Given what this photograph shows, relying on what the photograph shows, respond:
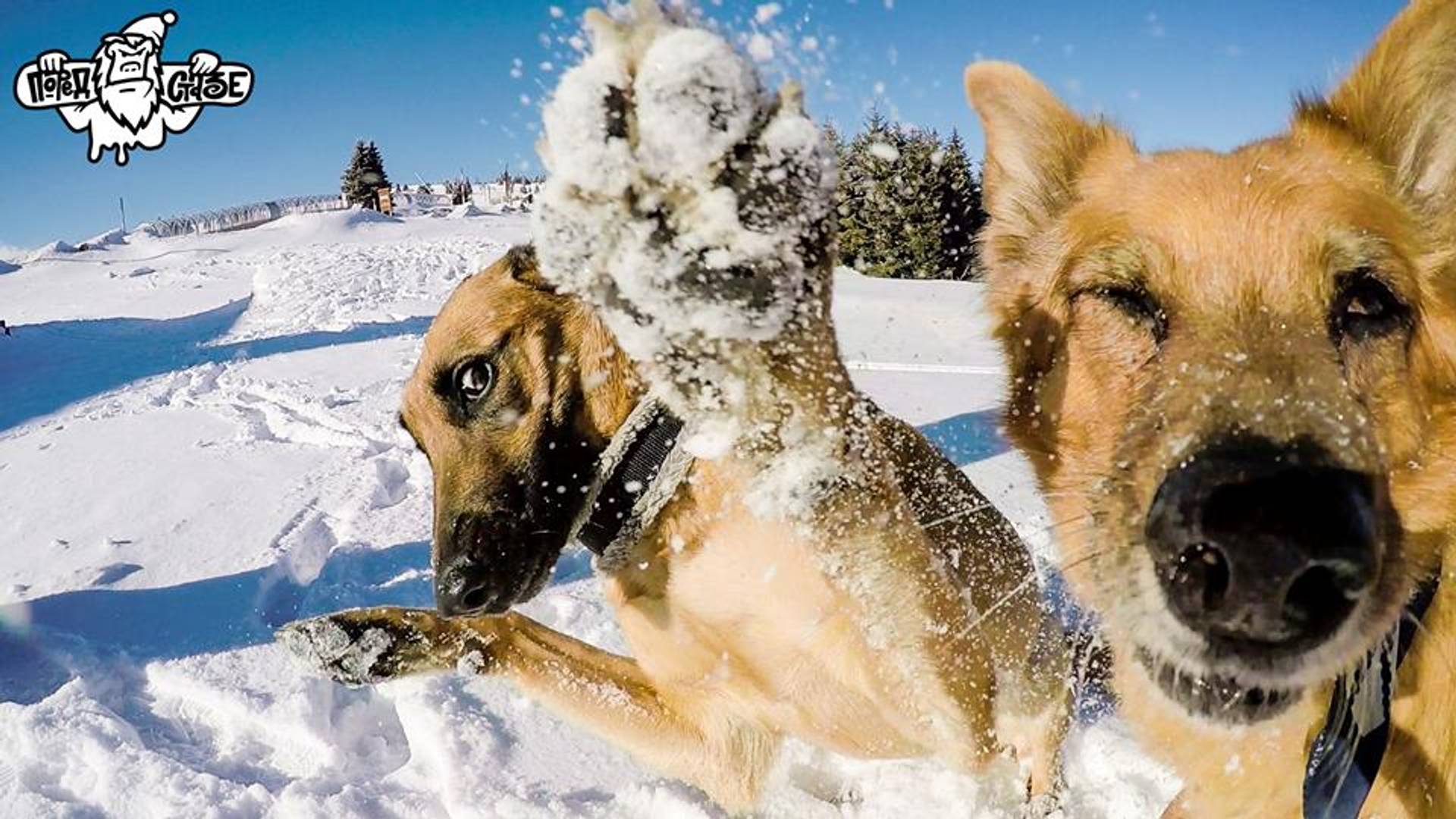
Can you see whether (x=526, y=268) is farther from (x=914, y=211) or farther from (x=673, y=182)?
(x=914, y=211)

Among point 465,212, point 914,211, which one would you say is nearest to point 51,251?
point 465,212

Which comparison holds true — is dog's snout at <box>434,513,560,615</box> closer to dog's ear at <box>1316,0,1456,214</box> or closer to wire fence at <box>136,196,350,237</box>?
dog's ear at <box>1316,0,1456,214</box>

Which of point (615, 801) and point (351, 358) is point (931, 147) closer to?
point (351, 358)

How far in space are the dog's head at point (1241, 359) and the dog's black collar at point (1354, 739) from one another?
207 millimetres

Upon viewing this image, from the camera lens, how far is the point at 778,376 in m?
1.93

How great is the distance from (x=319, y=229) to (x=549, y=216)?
106 ft

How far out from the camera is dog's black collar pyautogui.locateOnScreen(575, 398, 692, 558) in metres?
2.24

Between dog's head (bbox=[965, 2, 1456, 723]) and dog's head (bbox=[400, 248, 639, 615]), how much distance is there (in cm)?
116

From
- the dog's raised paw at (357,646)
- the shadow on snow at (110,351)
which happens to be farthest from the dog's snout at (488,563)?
the shadow on snow at (110,351)

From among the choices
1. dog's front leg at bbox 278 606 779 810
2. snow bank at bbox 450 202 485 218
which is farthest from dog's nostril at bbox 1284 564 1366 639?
snow bank at bbox 450 202 485 218

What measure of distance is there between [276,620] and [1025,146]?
Answer: 3394 mm

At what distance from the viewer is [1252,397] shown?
1573 millimetres

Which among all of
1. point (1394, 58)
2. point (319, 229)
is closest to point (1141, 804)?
point (1394, 58)

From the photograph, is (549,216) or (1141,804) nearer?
(549,216)
